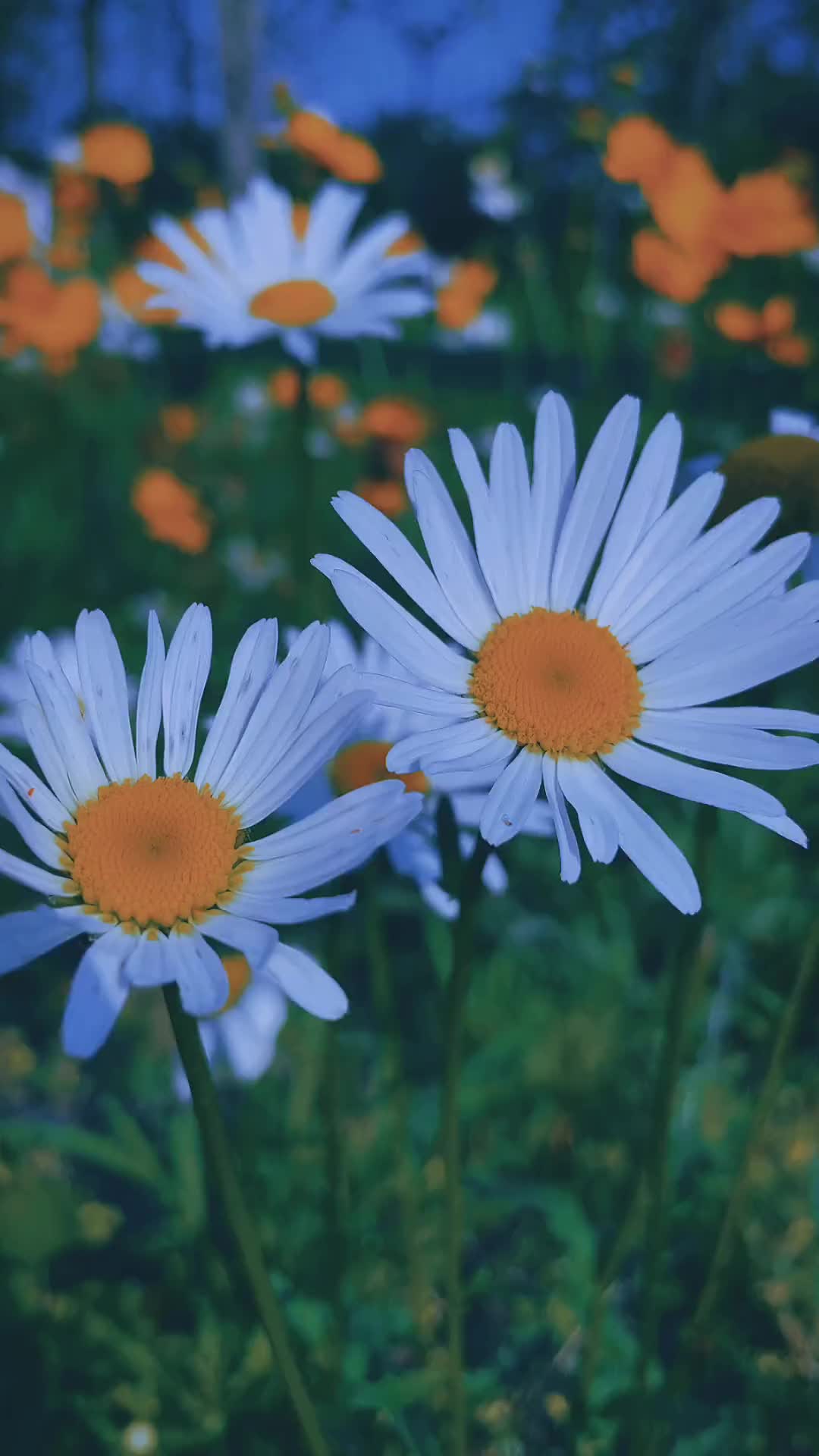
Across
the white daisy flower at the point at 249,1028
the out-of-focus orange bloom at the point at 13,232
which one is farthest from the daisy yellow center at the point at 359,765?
the out-of-focus orange bloom at the point at 13,232

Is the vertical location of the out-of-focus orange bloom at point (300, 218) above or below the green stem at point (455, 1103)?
above

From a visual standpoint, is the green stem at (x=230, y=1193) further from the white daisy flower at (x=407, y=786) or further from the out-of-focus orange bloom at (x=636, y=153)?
the out-of-focus orange bloom at (x=636, y=153)

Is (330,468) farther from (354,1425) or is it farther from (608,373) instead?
(354,1425)

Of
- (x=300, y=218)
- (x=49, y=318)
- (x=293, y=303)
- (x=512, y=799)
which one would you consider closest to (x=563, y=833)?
(x=512, y=799)

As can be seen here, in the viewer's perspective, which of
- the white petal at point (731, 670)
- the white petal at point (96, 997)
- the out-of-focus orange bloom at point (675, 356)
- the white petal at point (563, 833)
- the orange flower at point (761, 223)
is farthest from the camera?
the out-of-focus orange bloom at point (675, 356)

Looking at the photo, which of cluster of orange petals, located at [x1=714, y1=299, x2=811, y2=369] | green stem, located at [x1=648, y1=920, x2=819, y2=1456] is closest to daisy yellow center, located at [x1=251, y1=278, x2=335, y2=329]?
cluster of orange petals, located at [x1=714, y1=299, x2=811, y2=369]

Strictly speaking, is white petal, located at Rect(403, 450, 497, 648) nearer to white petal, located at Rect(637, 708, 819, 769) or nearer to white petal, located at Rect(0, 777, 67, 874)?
white petal, located at Rect(637, 708, 819, 769)
